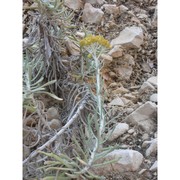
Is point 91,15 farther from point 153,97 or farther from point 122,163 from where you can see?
point 122,163

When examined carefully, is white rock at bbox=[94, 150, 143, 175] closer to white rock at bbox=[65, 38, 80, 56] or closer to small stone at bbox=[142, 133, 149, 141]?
small stone at bbox=[142, 133, 149, 141]

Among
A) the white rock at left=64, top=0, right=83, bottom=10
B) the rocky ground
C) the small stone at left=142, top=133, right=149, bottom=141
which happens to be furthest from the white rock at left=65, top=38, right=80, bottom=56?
the small stone at left=142, top=133, right=149, bottom=141

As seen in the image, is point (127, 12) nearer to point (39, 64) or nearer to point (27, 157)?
point (39, 64)

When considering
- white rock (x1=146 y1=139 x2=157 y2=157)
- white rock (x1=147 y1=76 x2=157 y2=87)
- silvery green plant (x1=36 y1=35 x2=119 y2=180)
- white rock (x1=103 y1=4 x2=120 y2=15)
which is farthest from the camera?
white rock (x1=103 y1=4 x2=120 y2=15)

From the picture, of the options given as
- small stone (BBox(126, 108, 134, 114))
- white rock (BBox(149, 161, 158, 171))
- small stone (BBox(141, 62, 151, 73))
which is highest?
small stone (BBox(141, 62, 151, 73))

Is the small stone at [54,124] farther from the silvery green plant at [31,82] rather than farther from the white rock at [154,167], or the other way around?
the white rock at [154,167]

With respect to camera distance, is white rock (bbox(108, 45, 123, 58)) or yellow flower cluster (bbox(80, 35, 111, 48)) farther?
white rock (bbox(108, 45, 123, 58))
